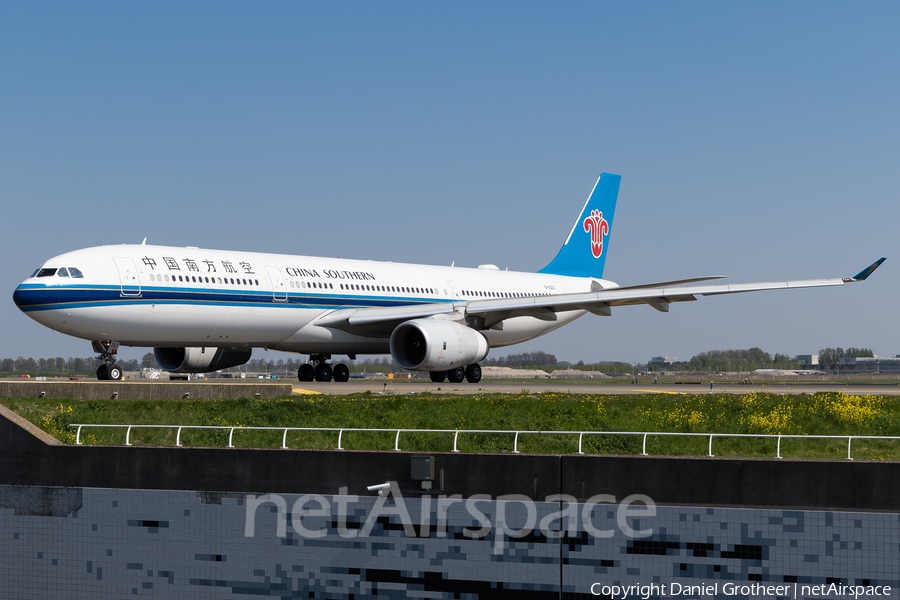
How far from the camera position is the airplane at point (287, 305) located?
91.8 feet

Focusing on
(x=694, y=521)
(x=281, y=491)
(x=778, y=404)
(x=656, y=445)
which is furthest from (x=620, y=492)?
(x=778, y=404)

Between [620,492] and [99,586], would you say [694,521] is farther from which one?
[99,586]

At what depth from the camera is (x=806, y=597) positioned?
14484 mm

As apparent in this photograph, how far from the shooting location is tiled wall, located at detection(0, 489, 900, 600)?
48.0 feet

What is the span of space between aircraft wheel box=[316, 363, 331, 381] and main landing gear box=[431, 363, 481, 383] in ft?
15.0

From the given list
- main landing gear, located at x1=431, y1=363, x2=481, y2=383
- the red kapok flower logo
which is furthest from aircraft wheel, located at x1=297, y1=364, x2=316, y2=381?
the red kapok flower logo

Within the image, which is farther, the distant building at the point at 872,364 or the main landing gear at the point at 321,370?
the distant building at the point at 872,364

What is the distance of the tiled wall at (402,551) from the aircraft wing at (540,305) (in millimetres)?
16389

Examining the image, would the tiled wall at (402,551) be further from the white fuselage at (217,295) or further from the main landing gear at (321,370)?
the main landing gear at (321,370)

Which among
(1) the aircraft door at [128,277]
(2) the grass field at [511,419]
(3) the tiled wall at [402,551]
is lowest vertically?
(3) the tiled wall at [402,551]

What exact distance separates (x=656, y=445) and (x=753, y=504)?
3.16 metres

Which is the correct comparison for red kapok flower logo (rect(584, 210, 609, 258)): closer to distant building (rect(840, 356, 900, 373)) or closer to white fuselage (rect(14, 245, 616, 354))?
white fuselage (rect(14, 245, 616, 354))

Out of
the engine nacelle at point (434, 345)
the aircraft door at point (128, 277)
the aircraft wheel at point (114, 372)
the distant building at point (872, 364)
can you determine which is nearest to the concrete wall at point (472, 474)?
the aircraft door at point (128, 277)

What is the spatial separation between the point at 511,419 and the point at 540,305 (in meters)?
15.5
